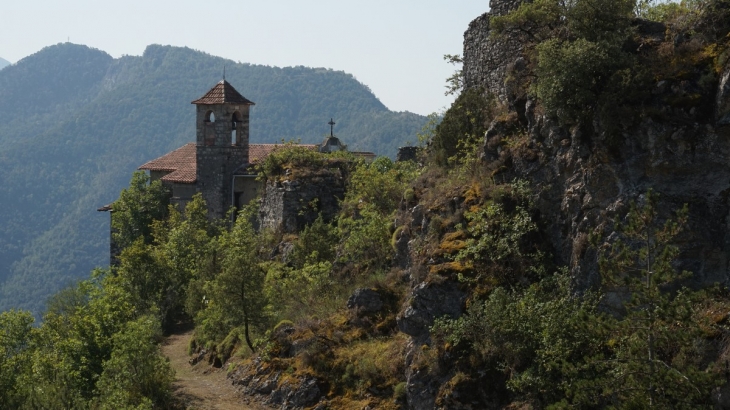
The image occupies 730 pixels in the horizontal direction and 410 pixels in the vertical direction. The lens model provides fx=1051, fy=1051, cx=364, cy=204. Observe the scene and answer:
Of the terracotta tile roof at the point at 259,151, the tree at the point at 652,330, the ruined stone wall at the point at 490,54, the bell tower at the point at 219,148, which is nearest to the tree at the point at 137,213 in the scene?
the bell tower at the point at 219,148

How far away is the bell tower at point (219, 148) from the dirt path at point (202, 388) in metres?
10.8

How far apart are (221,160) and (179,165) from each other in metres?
3.34

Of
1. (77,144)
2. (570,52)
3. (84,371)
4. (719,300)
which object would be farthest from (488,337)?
(77,144)

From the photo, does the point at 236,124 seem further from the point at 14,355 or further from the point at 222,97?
the point at 14,355

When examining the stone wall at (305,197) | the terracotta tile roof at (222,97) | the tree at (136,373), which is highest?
the terracotta tile roof at (222,97)

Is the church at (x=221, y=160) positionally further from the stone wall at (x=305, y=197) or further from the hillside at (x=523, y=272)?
the hillside at (x=523, y=272)

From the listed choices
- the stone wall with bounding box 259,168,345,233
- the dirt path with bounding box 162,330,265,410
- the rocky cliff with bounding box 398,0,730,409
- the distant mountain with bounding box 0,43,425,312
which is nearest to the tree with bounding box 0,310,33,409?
the dirt path with bounding box 162,330,265,410

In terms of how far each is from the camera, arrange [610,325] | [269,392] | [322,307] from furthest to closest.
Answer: [322,307] < [269,392] < [610,325]

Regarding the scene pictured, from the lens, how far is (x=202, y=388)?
23.5 m

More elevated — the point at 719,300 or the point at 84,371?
the point at 719,300

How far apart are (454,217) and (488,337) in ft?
9.79

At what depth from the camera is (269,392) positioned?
2136 cm

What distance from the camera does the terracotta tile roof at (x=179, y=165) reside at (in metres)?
39.8

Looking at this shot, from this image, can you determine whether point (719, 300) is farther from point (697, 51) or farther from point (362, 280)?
point (362, 280)
